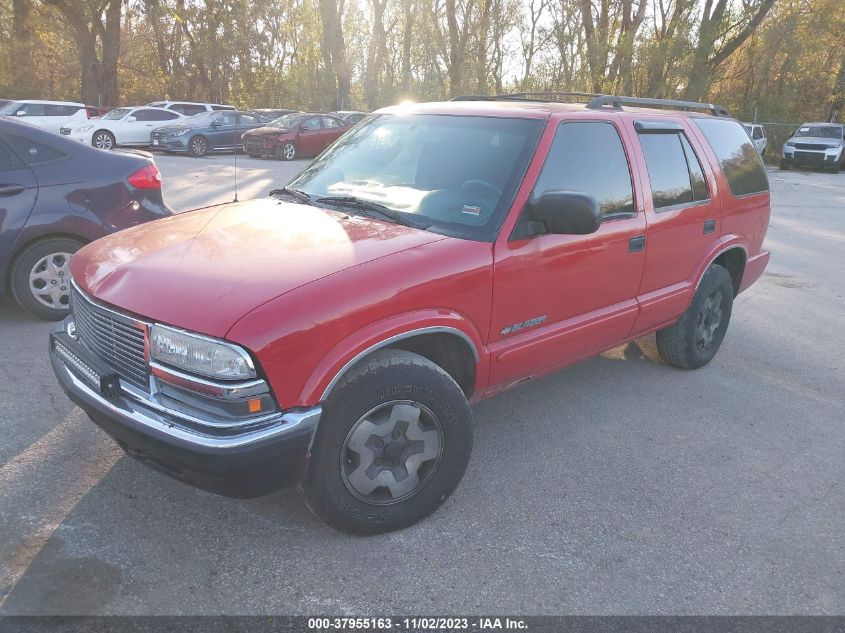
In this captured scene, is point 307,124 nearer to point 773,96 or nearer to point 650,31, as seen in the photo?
point 650,31

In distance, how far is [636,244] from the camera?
3943 millimetres

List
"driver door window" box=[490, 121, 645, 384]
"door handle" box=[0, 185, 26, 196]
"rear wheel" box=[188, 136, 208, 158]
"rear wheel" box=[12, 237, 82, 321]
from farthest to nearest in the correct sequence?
"rear wheel" box=[188, 136, 208, 158], "rear wheel" box=[12, 237, 82, 321], "door handle" box=[0, 185, 26, 196], "driver door window" box=[490, 121, 645, 384]

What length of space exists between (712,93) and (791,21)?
13.6 feet

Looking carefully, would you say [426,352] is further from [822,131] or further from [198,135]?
[822,131]

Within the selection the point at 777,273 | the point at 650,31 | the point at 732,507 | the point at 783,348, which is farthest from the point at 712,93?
the point at 732,507

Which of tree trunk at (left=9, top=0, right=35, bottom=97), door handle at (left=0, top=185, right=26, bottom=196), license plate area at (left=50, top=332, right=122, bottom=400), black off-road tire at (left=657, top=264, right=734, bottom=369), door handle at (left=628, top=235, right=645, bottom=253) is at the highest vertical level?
tree trunk at (left=9, top=0, right=35, bottom=97)

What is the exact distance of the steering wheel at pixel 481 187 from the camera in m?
3.32

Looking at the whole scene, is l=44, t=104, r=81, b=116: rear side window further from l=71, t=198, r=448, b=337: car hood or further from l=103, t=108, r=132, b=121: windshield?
l=71, t=198, r=448, b=337: car hood

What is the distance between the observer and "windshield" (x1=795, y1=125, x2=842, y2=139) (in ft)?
84.1

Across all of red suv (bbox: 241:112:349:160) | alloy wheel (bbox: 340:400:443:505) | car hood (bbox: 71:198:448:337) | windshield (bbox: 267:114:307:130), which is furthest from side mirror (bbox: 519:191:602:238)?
windshield (bbox: 267:114:307:130)

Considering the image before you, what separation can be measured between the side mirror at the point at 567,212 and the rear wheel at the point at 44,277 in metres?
3.74

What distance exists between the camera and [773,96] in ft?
99.9

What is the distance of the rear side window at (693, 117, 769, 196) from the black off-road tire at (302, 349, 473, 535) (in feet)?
9.96

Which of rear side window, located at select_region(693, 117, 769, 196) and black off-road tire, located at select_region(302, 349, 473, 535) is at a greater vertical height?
rear side window, located at select_region(693, 117, 769, 196)
